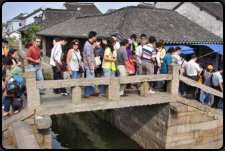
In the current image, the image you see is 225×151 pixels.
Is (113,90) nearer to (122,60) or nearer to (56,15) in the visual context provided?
(122,60)

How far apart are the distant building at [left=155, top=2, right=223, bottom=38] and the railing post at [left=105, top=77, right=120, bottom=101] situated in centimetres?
1123

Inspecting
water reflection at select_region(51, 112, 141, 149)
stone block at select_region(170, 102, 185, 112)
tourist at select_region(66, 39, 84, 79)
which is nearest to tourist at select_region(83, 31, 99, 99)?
tourist at select_region(66, 39, 84, 79)

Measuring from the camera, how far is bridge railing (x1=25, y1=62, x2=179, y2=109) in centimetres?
494

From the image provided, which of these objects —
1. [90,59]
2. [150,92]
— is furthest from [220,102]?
[90,59]

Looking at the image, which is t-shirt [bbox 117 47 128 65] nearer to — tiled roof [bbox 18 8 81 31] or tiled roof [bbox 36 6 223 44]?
tiled roof [bbox 36 6 223 44]

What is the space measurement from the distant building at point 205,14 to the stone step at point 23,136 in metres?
13.7

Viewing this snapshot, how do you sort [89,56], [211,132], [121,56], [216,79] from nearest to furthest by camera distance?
[89,56] → [121,56] → [216,79] → [211,132]

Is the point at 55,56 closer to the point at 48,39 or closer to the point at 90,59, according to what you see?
the point at 90,59

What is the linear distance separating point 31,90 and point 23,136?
3.62ft

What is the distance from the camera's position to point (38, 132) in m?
5.09

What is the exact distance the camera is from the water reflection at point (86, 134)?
855 centimetres

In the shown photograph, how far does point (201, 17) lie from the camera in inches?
590

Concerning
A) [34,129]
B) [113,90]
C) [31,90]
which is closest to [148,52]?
[113,90]

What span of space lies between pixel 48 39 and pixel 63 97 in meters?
14.2
